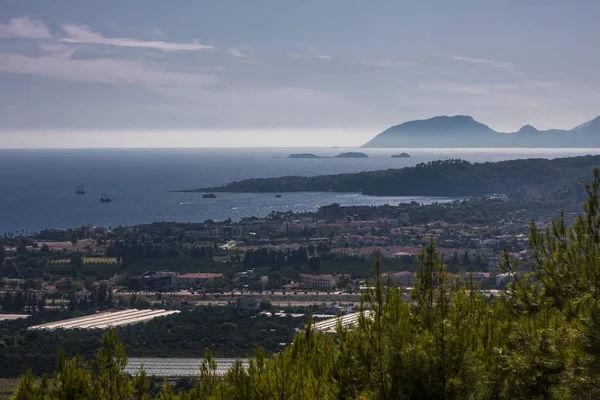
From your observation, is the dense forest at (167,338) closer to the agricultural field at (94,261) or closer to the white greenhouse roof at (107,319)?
the white greenhouse roof at (107,319)

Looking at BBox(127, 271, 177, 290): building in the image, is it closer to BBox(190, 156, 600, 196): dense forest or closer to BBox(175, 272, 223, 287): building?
BBox(175, 272, 223, 287): building

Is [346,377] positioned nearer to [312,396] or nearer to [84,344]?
[312,396]

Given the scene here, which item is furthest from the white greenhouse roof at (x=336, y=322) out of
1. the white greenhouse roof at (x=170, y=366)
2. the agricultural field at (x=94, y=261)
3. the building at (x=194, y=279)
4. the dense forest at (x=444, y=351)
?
the agricultural field at (x=94, y=261)

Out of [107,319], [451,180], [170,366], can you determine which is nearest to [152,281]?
[107,319]

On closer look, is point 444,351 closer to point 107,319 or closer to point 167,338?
point 167,338

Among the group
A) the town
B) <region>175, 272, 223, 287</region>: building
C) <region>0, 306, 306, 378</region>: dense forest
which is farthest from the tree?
<region>0, 306, 306, 378</region>: dense forest

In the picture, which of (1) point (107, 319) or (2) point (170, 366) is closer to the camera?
(2) point (170, 366)
